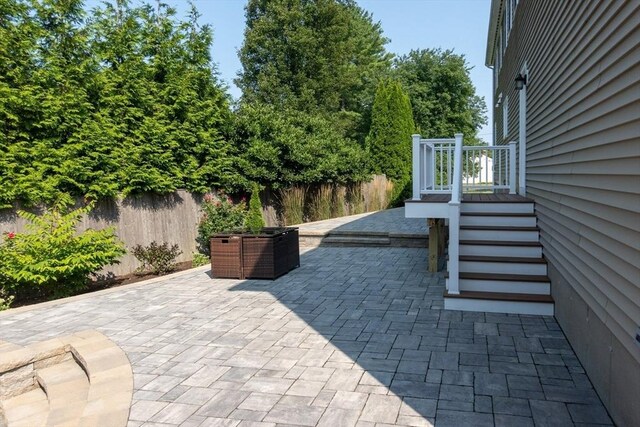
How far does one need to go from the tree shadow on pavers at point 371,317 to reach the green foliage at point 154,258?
5.50 feet

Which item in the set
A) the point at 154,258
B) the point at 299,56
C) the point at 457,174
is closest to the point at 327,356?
the point at 457,174

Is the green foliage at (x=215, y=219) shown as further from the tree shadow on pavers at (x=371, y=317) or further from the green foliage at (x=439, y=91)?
the green foliage at (x=439, y=91)

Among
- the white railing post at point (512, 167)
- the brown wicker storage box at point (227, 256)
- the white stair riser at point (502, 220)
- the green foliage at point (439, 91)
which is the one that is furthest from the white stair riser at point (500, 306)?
the green foliage at point (439, 91)

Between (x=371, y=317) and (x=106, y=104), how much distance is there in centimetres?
527

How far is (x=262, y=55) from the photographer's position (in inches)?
879

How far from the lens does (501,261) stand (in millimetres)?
4770

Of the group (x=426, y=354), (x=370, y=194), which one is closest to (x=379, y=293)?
(x=426, y=354)

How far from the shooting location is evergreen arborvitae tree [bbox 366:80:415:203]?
16781mm

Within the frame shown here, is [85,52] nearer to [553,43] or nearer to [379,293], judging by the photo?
[379,293]

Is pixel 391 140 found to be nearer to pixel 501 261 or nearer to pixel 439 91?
pixel 439 91

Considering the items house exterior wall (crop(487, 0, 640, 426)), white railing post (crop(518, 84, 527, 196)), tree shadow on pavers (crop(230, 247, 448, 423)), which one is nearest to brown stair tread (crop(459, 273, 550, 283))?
house exterior wall (crop(487, 0, 640, 426))

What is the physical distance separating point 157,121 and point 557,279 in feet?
21.2

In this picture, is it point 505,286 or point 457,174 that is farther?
point 457,174

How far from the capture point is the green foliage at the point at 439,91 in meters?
24.4
